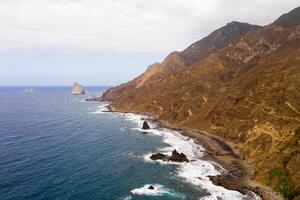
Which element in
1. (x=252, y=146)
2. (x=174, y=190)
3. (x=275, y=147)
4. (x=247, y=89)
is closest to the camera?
(x=174, y=190)

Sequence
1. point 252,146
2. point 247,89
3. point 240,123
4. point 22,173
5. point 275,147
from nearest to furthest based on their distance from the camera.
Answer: point 22,173 < point 275,147 < point 252,146 < point 240,123 < point 247,89

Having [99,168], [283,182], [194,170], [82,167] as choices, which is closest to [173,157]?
[194,170]

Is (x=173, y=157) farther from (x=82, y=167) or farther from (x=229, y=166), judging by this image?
(x=82, y=167)

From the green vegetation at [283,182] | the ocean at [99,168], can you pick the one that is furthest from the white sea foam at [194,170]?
the green vegetation at [283,182]

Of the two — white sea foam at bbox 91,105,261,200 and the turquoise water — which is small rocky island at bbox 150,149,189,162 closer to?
white sea foam at bbox 91,105,261,200

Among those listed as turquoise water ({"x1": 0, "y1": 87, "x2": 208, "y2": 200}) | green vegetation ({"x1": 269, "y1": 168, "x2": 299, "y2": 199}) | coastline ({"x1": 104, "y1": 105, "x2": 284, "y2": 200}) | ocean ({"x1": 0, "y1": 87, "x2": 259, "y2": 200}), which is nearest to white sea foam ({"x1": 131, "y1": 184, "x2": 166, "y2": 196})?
ocean ({"x1": 0, "y1": 87, "x2": 259, "y2": 200})

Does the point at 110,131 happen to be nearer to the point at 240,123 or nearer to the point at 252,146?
the point at 240,123

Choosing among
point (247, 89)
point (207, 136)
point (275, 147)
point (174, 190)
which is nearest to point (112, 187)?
point (174, 190)

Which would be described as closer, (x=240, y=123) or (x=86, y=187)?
(x=86, y=187)
